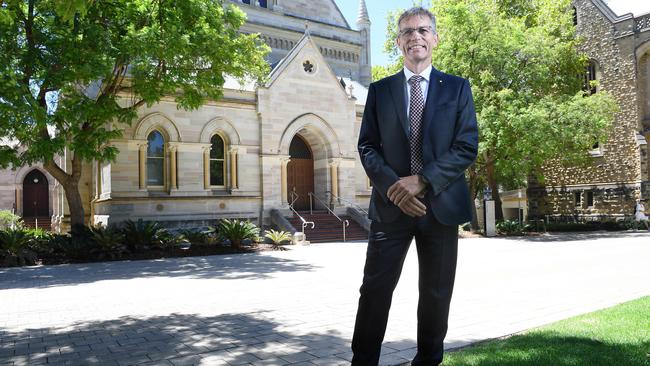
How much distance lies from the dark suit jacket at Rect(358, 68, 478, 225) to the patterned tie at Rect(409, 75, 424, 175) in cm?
4

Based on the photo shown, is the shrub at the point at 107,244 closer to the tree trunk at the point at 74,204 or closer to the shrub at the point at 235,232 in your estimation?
the tree trunk at the point at 74,204

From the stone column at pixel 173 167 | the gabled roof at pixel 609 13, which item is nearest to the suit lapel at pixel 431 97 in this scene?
the stone column at pixel 173 167

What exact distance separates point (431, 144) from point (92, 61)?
13290 millimetres

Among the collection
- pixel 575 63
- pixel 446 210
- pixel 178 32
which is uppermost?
pixel 575 63

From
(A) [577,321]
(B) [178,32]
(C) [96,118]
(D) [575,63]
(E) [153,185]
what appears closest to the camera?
(A) [577,321]

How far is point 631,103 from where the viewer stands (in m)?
30.4

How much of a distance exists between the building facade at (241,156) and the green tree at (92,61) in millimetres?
3614

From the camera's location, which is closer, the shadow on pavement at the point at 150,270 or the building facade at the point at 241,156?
the shadow on pavement at the point at 150,270

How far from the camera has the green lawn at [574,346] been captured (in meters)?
4.04

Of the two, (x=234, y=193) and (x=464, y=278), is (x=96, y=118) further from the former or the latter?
(x=464, y=278)

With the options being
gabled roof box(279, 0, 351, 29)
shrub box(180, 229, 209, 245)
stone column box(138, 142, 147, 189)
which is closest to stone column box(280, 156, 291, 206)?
stone column box(138, 142, 147, 189)

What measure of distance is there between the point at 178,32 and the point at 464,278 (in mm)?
10650

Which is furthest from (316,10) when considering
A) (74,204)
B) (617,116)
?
(74,204)

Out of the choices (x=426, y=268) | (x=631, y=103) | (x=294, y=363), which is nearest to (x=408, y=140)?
(x=426, y=268)
